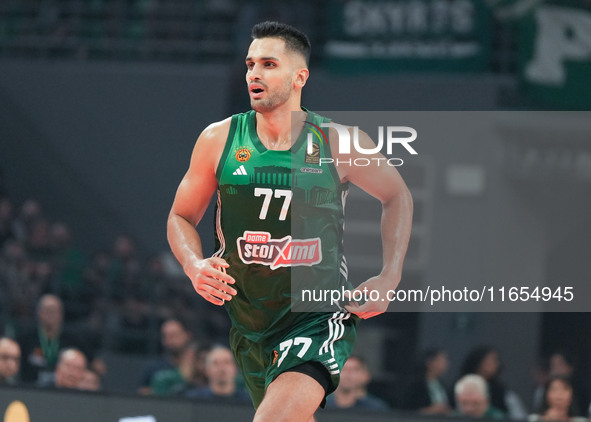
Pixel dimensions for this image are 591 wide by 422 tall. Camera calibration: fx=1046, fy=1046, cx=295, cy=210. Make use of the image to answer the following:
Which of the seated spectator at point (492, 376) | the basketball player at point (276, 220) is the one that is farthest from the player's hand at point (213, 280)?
the seated spectator at point (492, 376)

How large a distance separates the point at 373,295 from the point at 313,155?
70cm

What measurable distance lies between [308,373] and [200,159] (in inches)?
44.0

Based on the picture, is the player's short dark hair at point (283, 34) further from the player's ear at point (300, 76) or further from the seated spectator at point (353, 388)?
the seated spectator at point (353, 388)

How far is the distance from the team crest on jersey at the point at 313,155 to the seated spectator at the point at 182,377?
427 centimetres

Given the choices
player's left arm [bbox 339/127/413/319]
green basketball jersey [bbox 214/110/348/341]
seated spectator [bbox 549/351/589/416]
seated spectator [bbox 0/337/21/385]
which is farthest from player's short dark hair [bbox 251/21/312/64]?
seated spectator [bbox 0/337/21/385]

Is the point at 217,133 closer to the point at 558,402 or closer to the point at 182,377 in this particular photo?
the point at 558,402

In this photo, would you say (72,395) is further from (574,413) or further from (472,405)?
(574,413)

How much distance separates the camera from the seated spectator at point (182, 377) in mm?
8758

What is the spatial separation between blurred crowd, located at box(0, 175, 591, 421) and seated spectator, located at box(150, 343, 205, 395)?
11 mm

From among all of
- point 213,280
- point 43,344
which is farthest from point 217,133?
point 43,344

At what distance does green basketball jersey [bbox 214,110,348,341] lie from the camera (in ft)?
15.6

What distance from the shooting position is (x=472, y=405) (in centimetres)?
758

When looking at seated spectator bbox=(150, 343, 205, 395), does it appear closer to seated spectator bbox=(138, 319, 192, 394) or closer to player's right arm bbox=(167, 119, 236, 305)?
seated spectator bbox=(138, 319, 192, 394)

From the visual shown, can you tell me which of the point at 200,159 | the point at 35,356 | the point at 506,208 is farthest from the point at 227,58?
the point at 200,159
